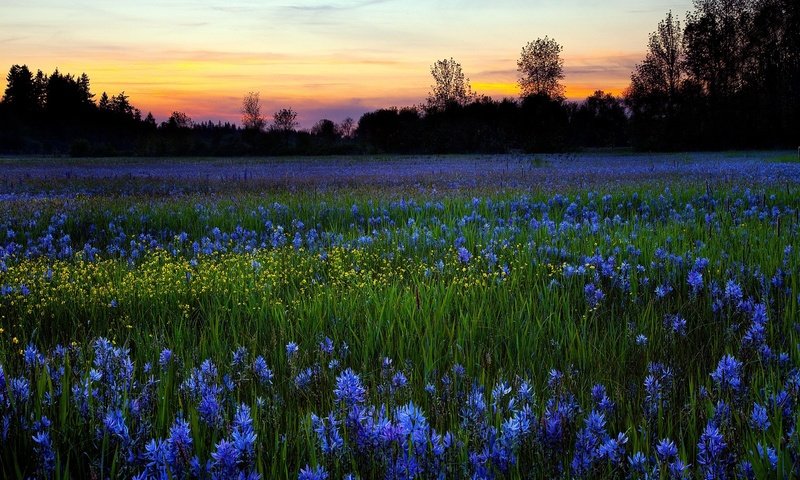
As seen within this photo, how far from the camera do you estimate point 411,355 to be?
3273 millimetres

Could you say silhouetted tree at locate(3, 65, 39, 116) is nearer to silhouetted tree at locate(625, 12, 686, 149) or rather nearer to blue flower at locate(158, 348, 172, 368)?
silhouetted tree at locate(625, 12, 686, 149)

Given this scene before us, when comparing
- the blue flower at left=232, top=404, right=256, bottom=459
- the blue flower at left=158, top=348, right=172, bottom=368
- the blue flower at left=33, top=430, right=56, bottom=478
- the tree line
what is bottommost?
the blue flower at left=33, top=430, right=56, bottom=478

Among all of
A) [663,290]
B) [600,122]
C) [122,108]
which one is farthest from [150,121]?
[663,290]

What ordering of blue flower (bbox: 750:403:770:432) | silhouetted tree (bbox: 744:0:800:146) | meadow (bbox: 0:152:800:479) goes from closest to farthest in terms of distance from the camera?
meadow (bbox: 0:152:800:479)
blue flower (bbox: 750:403:770:432)
silhouetted tree (bbox: 744:0:800:146)

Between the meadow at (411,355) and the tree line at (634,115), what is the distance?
52.8 m

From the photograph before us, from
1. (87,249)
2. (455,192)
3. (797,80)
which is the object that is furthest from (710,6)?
(87,249)

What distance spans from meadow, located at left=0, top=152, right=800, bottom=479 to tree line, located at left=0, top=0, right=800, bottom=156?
52834mm

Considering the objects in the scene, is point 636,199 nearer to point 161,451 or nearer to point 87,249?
point 87,249

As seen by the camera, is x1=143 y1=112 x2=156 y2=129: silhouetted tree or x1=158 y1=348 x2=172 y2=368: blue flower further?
x1=143 y1=112 x2=156 y2=129: silhouetted tree

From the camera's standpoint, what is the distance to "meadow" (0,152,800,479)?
6.36 ft

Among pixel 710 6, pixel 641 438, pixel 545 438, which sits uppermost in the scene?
pixel 710 6

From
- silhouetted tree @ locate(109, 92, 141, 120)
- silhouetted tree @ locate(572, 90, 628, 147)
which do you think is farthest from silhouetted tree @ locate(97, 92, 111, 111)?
silhouetted tree @ locate(572, 90, 628, 147)

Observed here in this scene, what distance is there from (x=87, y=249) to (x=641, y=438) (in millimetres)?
5697

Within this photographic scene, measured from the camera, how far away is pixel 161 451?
179cm
